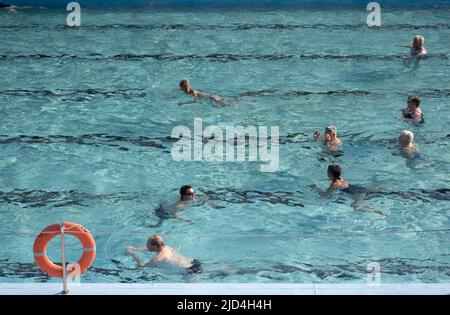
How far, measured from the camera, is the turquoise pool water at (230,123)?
541 cm

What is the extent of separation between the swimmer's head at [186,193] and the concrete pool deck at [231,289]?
5.74 ft

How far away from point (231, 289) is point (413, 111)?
4.03m

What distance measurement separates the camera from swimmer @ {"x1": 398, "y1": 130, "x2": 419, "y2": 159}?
6.76 metres

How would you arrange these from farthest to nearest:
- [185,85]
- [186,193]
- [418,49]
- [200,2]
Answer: [200,2] < [418,49] < [185,85] < [186,193]

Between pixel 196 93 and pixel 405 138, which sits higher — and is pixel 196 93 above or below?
above

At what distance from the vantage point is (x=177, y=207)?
19.6 ft

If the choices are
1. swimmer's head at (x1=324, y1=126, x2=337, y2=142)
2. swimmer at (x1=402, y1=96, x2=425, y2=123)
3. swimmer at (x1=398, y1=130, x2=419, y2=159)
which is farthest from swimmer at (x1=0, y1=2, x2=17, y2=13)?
swimmer at (x1=398, y1=130, x2=419, y2=159)

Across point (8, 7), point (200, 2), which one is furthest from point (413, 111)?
point (8, 7)

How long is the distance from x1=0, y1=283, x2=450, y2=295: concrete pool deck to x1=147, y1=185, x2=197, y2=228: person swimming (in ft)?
5.50

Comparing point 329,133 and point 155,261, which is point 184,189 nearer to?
point 155,261

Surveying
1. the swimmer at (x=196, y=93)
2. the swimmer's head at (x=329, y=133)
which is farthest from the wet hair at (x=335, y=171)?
the swimmer at (x=196, y=93)

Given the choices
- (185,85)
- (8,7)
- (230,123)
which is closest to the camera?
(230,123)

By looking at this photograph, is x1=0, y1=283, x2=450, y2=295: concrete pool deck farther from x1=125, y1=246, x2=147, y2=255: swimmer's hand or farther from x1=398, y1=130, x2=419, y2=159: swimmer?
x1=398, y1=130, x2=419, y2=159: swimmer
